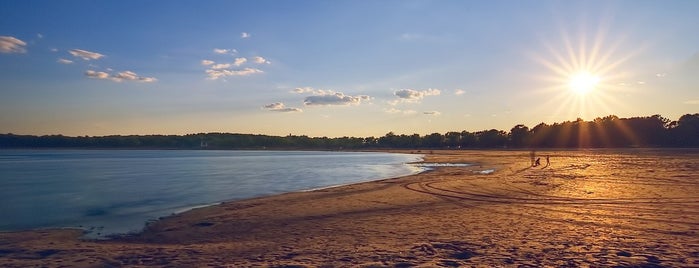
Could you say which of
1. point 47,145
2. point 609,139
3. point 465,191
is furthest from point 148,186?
point 47,145

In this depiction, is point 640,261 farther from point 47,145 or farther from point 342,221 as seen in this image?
point 47,145

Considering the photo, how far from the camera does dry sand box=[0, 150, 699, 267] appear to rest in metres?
8.34

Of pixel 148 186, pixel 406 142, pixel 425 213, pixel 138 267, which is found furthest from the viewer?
pixel 406 142

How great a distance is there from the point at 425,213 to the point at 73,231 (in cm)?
1064

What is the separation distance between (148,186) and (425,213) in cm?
2218

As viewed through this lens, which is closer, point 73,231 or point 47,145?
point 73,231

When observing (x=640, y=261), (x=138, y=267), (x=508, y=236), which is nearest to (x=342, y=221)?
(x=508, y=236)

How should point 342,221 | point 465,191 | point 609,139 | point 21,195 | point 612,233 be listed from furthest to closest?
1. point 609,139
2. point 21,195
3. point 465,191
4. point 342,221
5. point 612,233

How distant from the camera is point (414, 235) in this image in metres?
10.8

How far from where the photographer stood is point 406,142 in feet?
614

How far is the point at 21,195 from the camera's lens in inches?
993

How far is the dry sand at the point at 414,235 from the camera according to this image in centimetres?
834

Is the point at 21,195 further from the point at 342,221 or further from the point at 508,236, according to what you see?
the point at 508,236

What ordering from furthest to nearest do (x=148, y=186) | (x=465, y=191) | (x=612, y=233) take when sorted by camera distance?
1. (x=148, y=186)
2. (x=465, y=191)
3. (x=612, y=233)
